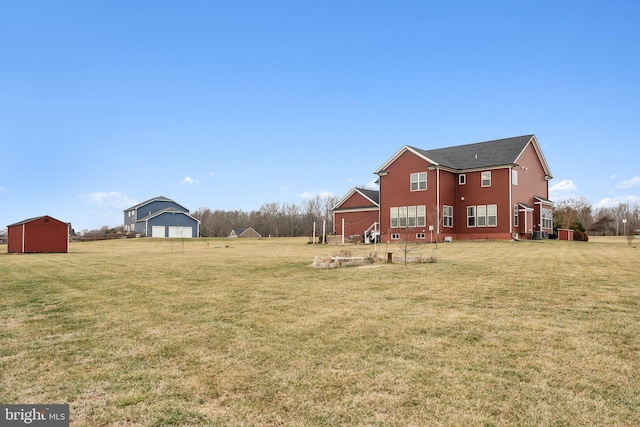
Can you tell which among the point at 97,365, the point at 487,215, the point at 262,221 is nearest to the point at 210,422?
the point at 97,365

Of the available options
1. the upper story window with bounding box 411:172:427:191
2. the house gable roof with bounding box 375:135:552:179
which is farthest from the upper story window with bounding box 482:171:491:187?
the upper story window with bounding box 411:172:427:191

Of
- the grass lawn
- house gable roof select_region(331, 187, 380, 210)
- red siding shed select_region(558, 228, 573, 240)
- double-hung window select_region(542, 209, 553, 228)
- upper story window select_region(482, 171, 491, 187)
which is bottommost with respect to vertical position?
the grass lawn

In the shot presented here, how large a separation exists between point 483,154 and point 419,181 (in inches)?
251

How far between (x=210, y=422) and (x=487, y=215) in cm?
3567

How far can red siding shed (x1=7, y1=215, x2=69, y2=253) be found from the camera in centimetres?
3278

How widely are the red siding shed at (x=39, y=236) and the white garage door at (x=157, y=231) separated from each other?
31.6 meters

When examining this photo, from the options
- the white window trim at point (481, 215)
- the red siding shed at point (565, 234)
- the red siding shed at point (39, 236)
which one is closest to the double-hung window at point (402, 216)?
the white window trim at point (481, 215)

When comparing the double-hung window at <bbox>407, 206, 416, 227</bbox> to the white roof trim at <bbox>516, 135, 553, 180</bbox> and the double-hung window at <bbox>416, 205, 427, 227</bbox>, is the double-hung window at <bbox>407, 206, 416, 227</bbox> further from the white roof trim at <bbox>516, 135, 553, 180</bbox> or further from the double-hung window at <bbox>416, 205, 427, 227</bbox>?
the white roof trim at <bbox>516, 135, 553, 180</bbox>

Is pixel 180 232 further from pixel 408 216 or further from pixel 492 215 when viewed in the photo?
pixel 492 215

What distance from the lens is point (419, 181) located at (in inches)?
1475

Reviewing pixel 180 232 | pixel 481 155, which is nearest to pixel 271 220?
pixel 180 232

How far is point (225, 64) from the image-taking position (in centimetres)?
2719

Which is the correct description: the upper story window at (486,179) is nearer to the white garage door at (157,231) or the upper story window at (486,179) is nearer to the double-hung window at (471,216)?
the double-hung window at (471,216)

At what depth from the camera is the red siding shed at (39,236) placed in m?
32.8
